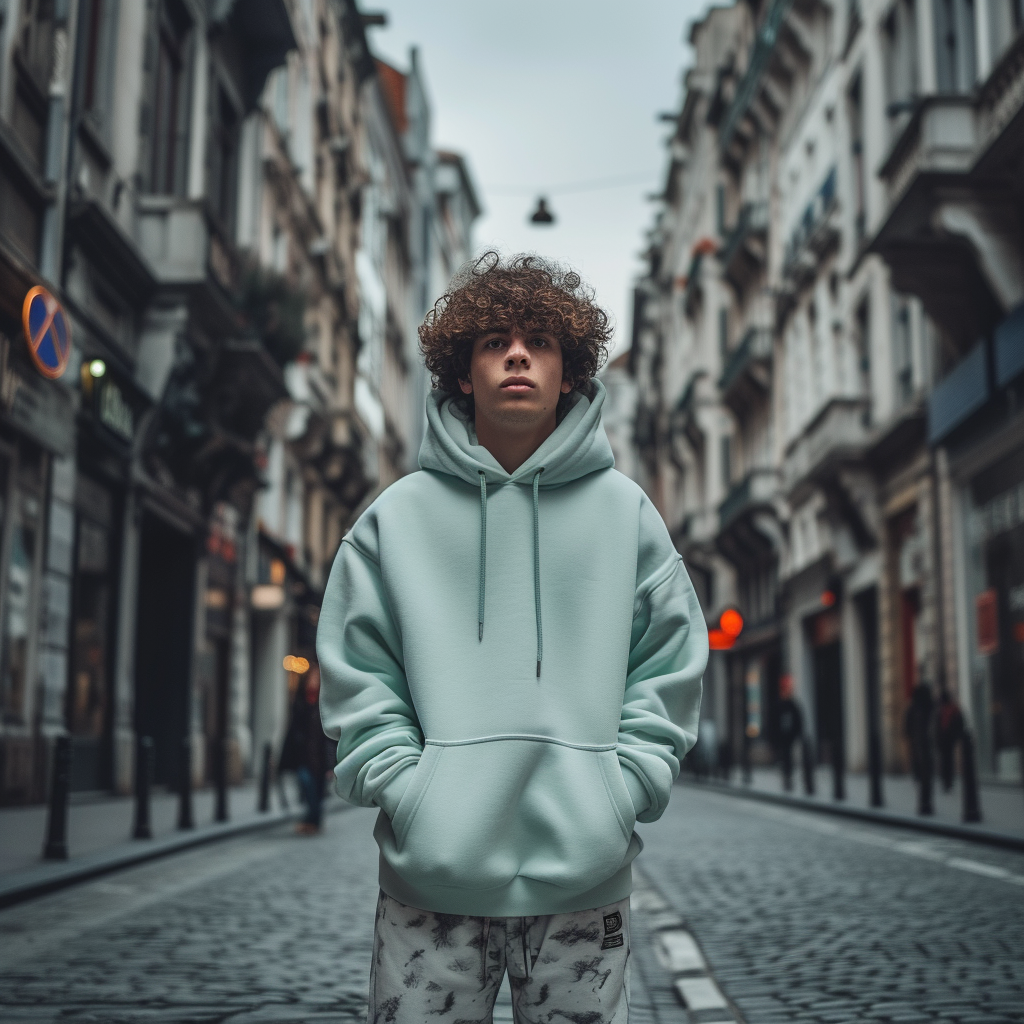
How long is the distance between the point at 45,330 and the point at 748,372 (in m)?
28.5

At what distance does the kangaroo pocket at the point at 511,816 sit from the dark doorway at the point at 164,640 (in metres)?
18.1

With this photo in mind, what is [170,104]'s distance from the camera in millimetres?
20484

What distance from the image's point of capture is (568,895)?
2.19 m

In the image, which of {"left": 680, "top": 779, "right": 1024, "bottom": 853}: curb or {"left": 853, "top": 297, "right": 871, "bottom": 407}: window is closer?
{"left": 680, "top": 779, "right": 1024, "bottom": 853}: curb

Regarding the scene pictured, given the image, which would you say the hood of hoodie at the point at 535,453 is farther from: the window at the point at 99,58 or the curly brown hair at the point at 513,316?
the window at the point at 99,58

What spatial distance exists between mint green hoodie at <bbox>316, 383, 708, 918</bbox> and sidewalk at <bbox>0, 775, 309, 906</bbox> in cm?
618

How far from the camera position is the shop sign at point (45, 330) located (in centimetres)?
1171

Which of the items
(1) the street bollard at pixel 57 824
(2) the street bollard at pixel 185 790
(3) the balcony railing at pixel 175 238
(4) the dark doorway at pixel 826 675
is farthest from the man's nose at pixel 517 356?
(4) the dark doorway at pixel 826 675

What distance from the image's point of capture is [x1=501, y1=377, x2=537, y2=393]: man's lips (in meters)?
2.39

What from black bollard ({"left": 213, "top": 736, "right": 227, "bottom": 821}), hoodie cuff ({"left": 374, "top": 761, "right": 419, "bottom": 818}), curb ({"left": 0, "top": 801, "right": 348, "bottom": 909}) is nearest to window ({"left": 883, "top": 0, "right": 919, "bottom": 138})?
black bollard ({"left": 213, "top": 736, "right": 227, "bottom": 821})

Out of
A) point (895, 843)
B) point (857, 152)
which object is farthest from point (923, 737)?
point (857, 152)

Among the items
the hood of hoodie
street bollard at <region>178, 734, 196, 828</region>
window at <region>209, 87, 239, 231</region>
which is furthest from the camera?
window at <region>209, 87, 239, 231</region>

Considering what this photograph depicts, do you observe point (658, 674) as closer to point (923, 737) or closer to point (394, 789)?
point (394, 789)

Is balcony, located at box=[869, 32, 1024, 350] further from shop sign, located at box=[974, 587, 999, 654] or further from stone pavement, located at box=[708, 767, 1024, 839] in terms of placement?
stone pavement, located at box=[708, 767, 1024, 839]
